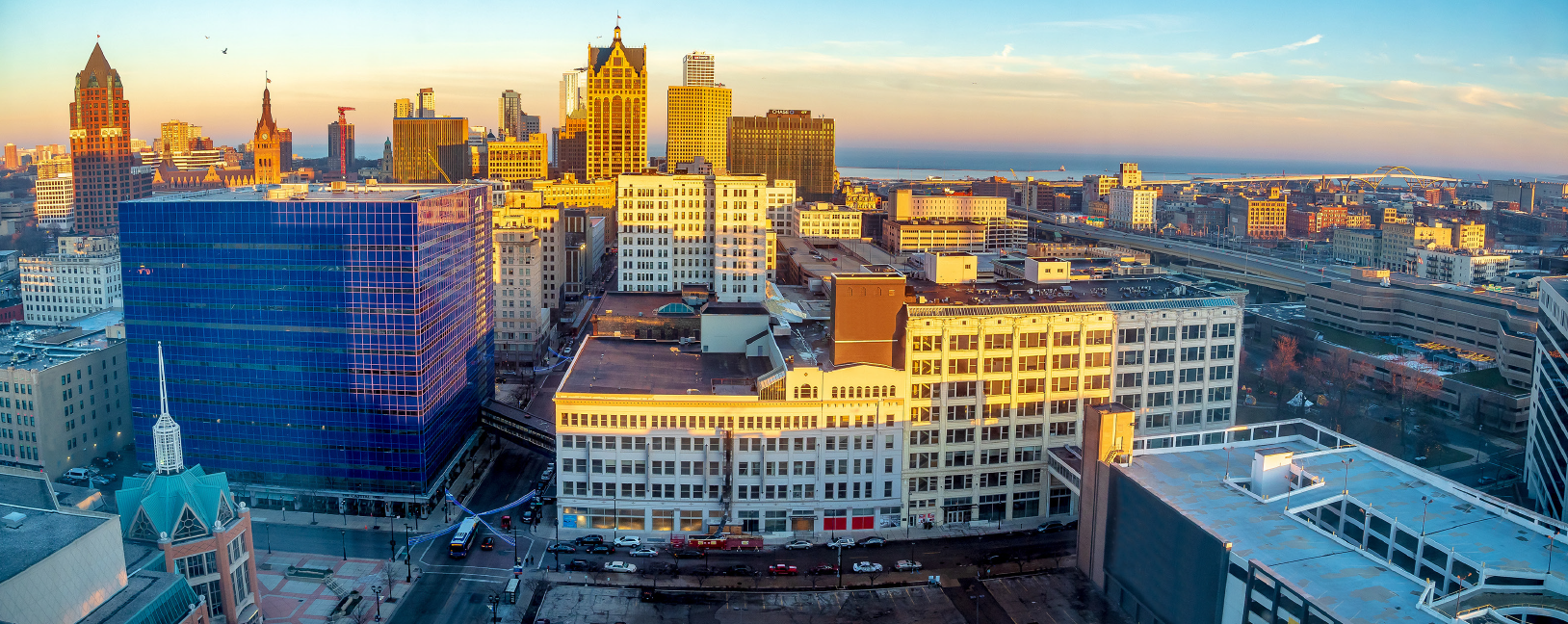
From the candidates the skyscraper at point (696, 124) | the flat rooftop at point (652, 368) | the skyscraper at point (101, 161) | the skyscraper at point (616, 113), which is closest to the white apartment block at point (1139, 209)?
the skyscraper at point (696, 124)

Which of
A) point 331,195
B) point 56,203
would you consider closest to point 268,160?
point 56,203

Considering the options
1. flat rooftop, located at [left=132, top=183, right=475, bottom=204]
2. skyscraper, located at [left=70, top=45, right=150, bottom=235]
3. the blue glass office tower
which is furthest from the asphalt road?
skyscraper, located at [left=70, top=45, right=150, bottom=235]

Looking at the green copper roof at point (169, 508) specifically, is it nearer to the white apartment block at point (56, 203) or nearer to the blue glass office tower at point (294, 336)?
the blue glass office tower at point (294, 336)

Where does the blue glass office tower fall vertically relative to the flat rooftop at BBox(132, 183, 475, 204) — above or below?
below

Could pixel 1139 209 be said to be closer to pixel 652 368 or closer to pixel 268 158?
pixel 268 158

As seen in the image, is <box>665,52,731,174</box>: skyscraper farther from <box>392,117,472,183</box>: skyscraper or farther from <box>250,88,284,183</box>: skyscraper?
<box>250,88,284,183</box>: skyscraper

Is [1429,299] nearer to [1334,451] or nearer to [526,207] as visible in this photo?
[1334,451]
